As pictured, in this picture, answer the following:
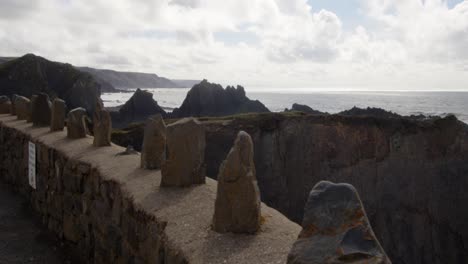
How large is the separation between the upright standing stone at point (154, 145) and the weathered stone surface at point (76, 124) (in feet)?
13.0

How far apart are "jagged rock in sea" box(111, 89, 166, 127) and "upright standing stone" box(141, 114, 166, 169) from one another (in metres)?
53.8

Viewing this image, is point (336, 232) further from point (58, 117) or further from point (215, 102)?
point (215, 102)

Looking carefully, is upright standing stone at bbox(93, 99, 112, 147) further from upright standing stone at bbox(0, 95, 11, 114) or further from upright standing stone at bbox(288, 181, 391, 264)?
upright standing stone at bbox(0, 95, 11, 114)

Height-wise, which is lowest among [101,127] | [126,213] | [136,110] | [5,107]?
[136,110]

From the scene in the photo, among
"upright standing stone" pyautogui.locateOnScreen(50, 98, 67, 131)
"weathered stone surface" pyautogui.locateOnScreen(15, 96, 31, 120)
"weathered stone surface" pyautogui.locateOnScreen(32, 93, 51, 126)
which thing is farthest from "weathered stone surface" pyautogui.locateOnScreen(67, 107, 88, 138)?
"weathered stone surface" pyautogui.locateOnScreen(15, 96, 31, 120)

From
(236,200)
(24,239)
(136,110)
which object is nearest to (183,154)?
(236,200)

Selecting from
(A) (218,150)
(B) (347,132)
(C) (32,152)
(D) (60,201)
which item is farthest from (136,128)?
(D) (60,201)

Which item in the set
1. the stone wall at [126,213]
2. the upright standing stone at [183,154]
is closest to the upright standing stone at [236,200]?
the stone wall at [126,213]

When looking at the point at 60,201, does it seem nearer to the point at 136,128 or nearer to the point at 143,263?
the point at 143,263

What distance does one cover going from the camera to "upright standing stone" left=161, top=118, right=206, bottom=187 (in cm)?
650

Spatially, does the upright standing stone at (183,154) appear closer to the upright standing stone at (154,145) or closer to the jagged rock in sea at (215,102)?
the upright standing stone at (154,145)

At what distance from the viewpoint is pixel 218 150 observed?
29078 mm

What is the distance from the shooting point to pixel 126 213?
6086 mm

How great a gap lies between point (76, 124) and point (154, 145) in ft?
14.2
